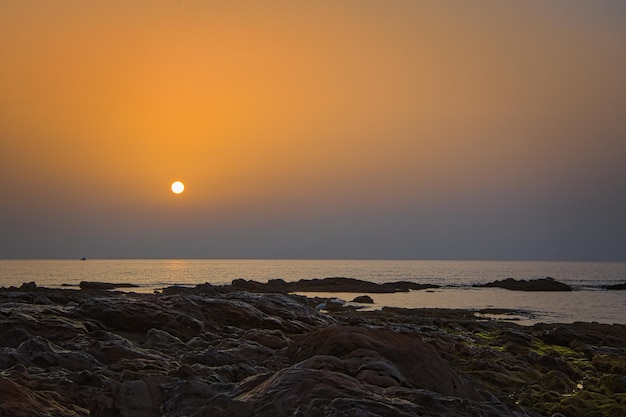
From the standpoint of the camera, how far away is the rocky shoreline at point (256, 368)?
7492 millimetres

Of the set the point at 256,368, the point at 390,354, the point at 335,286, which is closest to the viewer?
the point at 390,354

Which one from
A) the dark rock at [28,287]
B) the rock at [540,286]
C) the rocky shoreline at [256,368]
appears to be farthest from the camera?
the rock at [540,286]

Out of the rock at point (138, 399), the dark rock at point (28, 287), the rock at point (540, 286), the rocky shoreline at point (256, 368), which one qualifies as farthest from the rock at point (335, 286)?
the rock at point (138, 399)

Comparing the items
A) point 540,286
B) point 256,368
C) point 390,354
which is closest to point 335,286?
point 540,286

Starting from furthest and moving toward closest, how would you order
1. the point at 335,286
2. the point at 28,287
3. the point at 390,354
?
the point at 335,286 → the point at 28,287 → the point at 390,354

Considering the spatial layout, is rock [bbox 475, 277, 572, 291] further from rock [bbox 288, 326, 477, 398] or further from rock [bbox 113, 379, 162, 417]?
rock [bbox 113, 379, 162, 417]

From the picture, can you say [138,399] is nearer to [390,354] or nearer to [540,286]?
[390,354]

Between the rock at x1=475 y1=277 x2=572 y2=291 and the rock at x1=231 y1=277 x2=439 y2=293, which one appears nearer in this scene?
the rock at x1=231 y1=277 x2=439 y2=293

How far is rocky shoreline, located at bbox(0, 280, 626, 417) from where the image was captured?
749 centimetres

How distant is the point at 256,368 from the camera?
12.1m

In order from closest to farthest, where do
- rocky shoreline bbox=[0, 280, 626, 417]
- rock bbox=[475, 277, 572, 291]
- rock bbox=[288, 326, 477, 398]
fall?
rocky shoreline bbox=[0, 280, 626, 417] → rock bbox=[288, 326, 477, 398] → rock bbox=[475, 277, 572, 291]

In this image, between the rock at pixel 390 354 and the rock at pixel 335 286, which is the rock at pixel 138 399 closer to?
the rock at pixel 390 354

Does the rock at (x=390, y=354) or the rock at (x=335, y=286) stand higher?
the rock at (x=390, y=354)

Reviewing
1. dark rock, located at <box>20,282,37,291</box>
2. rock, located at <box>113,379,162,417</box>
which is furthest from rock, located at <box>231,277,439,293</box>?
rock, located at <box>113,379,162,417</box>
